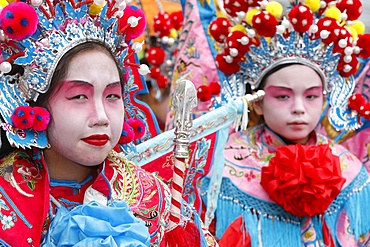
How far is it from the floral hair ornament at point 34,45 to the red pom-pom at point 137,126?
0.35 m

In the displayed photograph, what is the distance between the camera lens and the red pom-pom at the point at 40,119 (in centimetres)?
223

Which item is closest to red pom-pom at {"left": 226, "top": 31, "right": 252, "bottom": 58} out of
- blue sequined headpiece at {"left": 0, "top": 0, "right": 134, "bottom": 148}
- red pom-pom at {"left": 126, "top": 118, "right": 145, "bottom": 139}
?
red pom-pom at {"left": 126, "top": 118, "right": 145, "bottom": 139}

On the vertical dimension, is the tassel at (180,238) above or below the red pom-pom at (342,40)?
below

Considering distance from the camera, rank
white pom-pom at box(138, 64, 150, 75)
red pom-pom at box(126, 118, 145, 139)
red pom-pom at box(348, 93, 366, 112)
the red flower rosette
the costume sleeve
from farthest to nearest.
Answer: red pom-pom at box(348, 93, 366, 112), the red flower rosette, red pom-pom at box(126, 118, 145, 139), white pom-pom at box(138, 64, 150, 75), the costume sleeve

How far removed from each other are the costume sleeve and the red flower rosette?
3.84 feet

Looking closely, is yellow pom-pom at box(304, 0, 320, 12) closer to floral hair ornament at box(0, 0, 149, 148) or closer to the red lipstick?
floral hair ornament at box(0, 0, 149, 148)

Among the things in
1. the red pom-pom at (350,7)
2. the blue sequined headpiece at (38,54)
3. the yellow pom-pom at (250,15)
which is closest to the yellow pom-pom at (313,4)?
the red pom-pom at (350,7)

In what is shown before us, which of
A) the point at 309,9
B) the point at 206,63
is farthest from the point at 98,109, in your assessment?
the point at 206,63

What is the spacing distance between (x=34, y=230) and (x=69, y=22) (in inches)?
23.6

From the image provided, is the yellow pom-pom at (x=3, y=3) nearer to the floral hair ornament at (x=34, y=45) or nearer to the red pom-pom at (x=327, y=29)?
the floral hair ornament at (x=34, y=45)

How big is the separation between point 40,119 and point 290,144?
163cm

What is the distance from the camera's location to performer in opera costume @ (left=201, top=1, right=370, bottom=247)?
3344mm

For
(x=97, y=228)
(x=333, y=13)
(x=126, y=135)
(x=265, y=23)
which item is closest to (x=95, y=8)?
(x=126, y=135)

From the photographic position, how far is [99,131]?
2.29 meters
